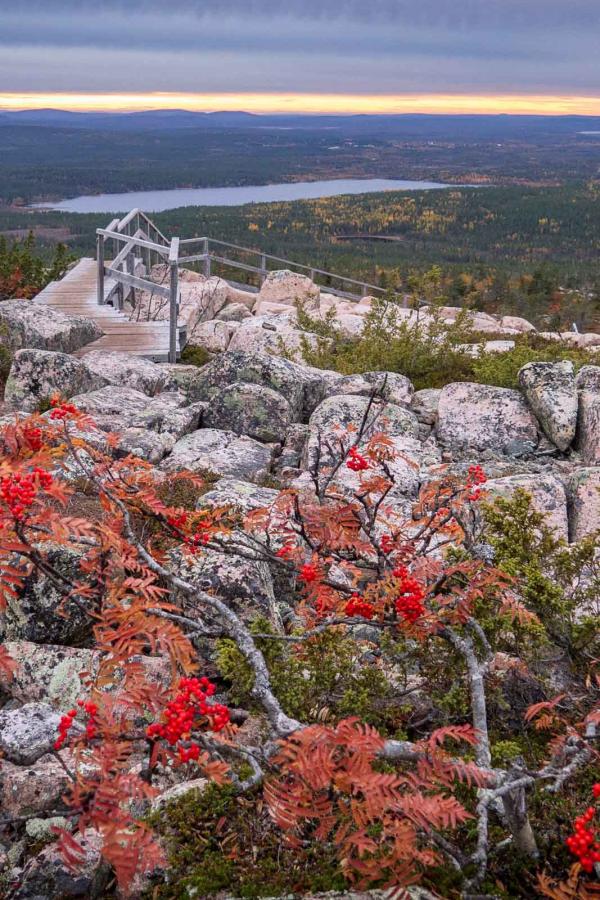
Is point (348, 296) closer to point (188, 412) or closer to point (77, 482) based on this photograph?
point (188, 412)

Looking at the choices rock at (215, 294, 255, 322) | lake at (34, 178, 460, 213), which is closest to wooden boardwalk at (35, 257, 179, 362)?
rock at (215, 294, 255, 322)

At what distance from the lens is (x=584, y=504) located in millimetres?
6547

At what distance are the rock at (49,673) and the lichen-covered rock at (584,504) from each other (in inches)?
165

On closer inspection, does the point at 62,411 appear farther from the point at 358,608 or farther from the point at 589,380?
the point at 589,380

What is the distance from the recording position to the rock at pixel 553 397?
8539 millimetres

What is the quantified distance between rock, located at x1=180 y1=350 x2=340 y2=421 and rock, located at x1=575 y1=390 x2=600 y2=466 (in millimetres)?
3237

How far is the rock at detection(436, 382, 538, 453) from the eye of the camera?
871cm

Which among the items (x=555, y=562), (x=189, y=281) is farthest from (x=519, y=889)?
(x=189, y=281)

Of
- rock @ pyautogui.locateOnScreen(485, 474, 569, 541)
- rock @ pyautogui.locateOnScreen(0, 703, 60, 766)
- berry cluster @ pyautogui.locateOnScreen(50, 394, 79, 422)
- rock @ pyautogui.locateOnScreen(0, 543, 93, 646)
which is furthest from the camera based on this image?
rock @ pyautogui.locateOnScreen(485, 474, 569, 541)

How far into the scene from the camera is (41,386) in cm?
906

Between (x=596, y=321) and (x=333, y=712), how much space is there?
183ft

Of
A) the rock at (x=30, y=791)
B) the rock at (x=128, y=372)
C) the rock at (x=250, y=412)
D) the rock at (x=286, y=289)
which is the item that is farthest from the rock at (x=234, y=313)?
the rock at (x=30, y=791)

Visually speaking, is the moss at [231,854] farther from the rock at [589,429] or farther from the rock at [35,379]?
the rock at [35,379]

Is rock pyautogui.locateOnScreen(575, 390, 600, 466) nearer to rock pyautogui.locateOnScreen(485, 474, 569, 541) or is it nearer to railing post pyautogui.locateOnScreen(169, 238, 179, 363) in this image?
rock pyautogui.locateOnScreen(485, 474, 569, 541)
